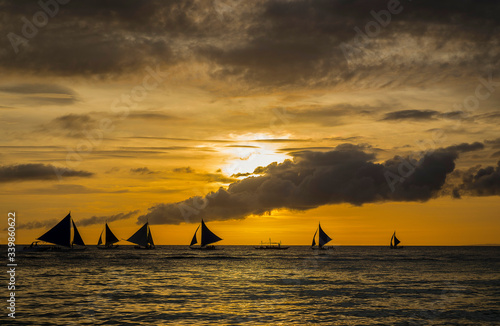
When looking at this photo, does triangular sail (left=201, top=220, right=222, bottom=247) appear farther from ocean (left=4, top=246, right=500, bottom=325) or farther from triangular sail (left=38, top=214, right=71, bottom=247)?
ocean (left=4, top=246, right=500, bottom=325)

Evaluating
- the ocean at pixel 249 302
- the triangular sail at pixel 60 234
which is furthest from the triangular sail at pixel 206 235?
the ocean at pixel 249 302

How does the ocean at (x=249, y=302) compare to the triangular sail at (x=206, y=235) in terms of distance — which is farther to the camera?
the triangular sail at (x=206, y=235)

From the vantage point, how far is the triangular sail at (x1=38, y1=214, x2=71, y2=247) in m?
152

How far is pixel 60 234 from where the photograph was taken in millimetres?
153375

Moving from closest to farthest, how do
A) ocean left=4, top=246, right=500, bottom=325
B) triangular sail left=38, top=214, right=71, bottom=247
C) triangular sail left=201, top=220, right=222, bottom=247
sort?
ocean left=4, top=246, right=500, bottom=325 < triangular sail left=38, top=214, right=71, bottom=247 < triangular sail left=201, top=220, right=222, bottom=247

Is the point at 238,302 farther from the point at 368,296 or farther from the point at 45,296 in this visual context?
the point at 45,296

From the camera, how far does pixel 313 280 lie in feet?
269

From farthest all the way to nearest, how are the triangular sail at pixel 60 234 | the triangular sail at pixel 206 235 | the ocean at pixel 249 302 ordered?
the triangular sail at pixel 206 235 → the triangular sail at pixel 60 234 → the ocean at pixel 249 302

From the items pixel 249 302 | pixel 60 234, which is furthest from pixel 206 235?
pixel 249 302

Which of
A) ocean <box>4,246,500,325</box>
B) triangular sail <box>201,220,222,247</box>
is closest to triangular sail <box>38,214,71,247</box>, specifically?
triangular sail <box>201,220,222,247</box>

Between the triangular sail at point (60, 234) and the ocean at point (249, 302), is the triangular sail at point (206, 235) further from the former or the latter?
the ocean at point (249, 302)

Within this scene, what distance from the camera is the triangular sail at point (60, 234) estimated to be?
5974 inches

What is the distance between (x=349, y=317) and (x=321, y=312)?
355cm

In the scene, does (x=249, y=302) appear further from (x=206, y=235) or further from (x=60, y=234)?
(x=206, y=235)
